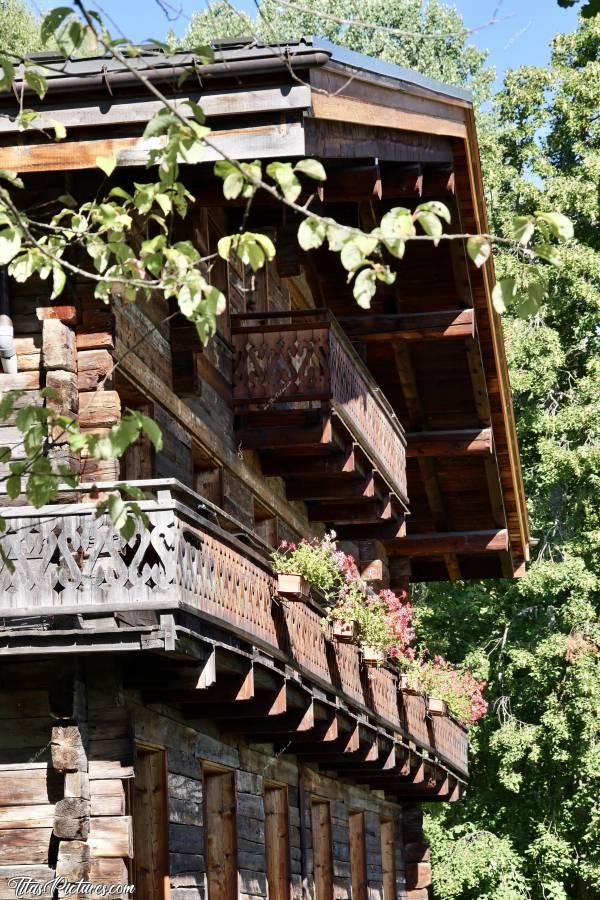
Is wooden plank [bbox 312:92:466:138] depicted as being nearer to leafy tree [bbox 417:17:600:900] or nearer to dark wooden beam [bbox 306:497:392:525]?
dark wooden beam [bbox 306:497:392:525]

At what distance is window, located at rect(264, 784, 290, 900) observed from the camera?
16.7 metres

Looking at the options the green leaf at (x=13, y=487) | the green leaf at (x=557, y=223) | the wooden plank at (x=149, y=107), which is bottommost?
the green leaf at (x=13, y=487)

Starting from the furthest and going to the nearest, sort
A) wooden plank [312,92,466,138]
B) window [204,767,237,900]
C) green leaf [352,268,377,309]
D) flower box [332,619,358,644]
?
flower box [332,619,358,644]
window [204,767,237,900]
wooden plank [312,92,466,138]
green leaf [352,268,377,309]

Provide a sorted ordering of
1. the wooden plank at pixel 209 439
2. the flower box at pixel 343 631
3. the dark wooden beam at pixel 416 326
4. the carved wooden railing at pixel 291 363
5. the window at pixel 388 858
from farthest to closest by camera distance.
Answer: the window at pixel 388 858
the dark wooden beam at pixel 416 326
the flower box at pixel 343 631
the carved wooden railing at pixel 291 363
the wooden plank at pixel 209 439

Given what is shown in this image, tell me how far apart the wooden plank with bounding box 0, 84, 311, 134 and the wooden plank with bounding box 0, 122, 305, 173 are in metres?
0.15

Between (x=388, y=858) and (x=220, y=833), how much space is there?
9.56m

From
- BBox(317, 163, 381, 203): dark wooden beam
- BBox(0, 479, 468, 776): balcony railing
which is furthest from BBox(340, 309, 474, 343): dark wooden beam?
BBox(0, 479, 468, 776): balcony railing

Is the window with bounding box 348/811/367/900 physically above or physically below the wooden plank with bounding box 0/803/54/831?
above

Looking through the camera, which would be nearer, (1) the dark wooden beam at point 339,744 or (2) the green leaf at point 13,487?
(2) the green leaf at point 13,487

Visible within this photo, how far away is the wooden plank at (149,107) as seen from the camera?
12000mm

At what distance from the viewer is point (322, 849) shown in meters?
19.2

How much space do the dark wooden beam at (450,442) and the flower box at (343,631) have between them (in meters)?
6.00

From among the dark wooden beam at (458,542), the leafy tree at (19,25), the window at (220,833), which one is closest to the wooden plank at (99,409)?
the window at (220,833)

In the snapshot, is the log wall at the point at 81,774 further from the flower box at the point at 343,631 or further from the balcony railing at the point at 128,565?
the flower box at the point at 343,631
